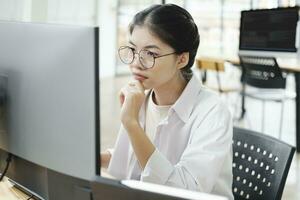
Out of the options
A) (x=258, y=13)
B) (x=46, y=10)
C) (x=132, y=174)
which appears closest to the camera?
(x=132, y=174)

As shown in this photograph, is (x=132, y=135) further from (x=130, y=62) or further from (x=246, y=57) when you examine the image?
(x=246, y=57)

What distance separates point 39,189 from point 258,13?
3.09 meters

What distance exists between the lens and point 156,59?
1.08 meters

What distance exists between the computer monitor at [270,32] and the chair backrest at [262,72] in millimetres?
71

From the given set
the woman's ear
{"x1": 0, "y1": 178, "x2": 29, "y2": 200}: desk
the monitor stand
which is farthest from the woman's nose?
{"x1": 0, "y1": 178, "x2": 29, "y2": 200}: desk

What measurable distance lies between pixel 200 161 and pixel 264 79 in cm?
313

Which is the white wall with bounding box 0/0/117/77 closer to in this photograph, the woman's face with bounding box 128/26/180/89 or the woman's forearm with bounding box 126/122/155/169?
the woman's face with bounding box 128/26/180/89

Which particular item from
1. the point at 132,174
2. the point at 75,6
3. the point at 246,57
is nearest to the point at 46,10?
the point at 75,6

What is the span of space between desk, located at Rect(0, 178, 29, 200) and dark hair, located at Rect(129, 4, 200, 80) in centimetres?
55

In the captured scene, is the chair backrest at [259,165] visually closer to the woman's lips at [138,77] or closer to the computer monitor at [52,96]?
the woman's lips at [138,77]

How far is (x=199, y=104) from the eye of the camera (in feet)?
3.77

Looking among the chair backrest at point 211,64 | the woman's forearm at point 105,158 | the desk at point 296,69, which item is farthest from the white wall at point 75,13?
the woman's forearm at point 105,158

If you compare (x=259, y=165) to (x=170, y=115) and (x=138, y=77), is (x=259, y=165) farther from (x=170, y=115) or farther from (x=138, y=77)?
(x=138, y=77)

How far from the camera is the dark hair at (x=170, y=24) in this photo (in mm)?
1072
